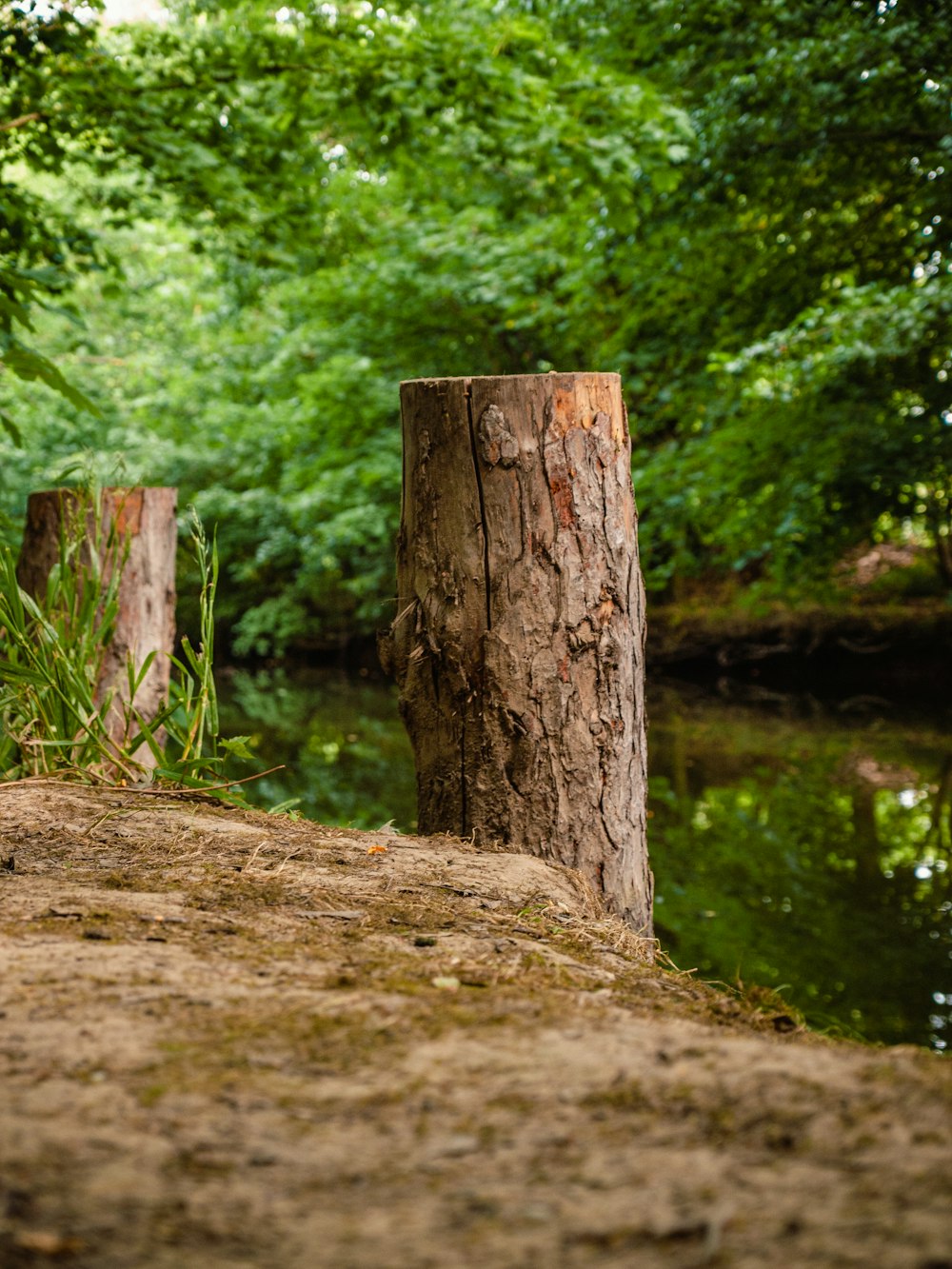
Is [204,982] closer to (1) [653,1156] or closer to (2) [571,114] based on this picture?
(1) [653,1156]

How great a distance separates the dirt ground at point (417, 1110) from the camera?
0.98m

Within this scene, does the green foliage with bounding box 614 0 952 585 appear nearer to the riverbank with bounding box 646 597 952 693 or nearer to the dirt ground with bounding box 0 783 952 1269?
the riverbank with bounding box 646 597 952 693

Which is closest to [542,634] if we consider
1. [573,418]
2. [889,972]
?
[573,418]

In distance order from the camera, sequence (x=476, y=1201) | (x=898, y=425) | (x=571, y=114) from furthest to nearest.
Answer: (x=898, y=425)
(x=571, y=114)
(x=476, y=1201)

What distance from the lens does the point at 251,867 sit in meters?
2.48

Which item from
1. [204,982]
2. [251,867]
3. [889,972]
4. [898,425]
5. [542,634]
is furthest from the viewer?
[898,425]

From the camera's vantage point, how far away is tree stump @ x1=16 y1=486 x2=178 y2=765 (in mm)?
5078

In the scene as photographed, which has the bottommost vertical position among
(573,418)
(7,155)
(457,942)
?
(457,942)

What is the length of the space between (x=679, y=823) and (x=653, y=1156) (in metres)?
6.54

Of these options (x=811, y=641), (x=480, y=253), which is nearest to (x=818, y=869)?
(x=811, y=641)

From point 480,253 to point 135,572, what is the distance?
31.6 ft

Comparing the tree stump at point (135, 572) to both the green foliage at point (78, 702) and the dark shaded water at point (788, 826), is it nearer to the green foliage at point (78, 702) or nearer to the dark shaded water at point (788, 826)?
the green foliage at point (78, 702)

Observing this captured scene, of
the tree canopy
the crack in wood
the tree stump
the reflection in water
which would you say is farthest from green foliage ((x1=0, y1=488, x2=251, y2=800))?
the reflection in water

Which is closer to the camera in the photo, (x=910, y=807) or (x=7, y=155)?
(x=7, y=155)
